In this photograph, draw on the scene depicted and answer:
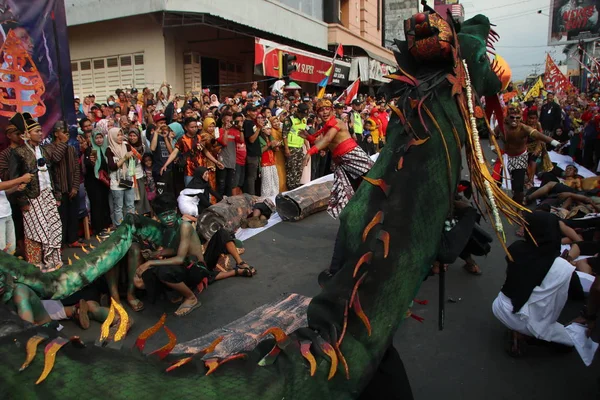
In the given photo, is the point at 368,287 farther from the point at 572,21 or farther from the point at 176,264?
the point at 572,21

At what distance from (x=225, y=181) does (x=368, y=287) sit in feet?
23.3

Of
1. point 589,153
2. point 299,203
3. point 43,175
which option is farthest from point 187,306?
point 589,153

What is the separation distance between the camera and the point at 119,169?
668 centimetres

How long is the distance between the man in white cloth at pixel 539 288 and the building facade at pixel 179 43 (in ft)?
32.5

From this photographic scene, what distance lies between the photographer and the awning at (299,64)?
45.3ft

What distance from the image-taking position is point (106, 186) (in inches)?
268

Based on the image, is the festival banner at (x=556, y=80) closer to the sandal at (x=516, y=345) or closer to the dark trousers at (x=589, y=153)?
the dark trousers at (x=589, y=153)

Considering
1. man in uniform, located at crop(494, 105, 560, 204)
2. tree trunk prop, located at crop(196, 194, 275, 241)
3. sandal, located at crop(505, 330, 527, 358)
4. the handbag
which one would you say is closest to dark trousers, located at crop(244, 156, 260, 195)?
tree trunk prop, located at crop(196, 194, 275, 241)

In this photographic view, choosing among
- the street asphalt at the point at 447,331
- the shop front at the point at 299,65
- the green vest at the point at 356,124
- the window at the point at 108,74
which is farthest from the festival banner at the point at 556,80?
the window at the point at 108,74

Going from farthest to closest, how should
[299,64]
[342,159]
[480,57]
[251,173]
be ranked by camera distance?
1. [299,64]
2. [251,173]
3. [342,159]
4. [480,57]

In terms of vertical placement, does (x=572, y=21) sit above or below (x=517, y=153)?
above

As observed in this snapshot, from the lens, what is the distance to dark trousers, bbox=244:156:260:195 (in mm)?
8789

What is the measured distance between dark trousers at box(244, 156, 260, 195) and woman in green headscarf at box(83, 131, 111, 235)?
279cm

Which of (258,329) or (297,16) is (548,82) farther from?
(258,329)
